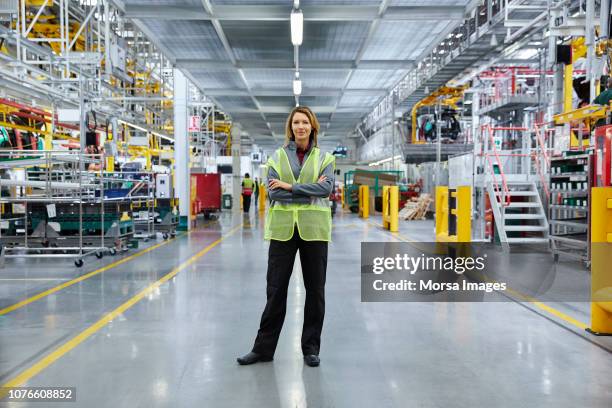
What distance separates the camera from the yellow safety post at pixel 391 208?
50.7ft

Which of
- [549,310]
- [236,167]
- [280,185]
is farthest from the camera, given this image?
[236,167]

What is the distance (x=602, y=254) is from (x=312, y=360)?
8.79ft

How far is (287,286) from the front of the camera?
401 cm

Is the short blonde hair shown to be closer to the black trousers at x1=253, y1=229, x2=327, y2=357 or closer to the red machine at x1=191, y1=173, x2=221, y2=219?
the black trousers at x1=253, y1=229, x2=327, y2=357

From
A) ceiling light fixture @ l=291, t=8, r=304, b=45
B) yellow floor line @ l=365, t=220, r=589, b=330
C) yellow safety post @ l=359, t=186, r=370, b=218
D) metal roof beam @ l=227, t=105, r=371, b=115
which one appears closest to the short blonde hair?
yellow floor line @ l=365, t=220, r=589, b=330

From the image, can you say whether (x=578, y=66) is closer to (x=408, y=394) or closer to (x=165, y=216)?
(x=165, y=216)

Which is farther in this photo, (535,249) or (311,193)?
(535,249)

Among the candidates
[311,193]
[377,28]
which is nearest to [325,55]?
[377,28]

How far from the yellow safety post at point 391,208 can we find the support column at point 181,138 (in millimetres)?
5934

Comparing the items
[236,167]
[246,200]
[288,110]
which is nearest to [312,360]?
[288,110]

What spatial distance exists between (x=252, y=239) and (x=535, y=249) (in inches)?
259

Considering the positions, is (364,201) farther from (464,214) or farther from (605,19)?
(464,214)

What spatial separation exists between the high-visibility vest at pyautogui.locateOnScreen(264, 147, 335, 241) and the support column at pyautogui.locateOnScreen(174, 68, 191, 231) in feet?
38.4

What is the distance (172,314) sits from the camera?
5609mm
